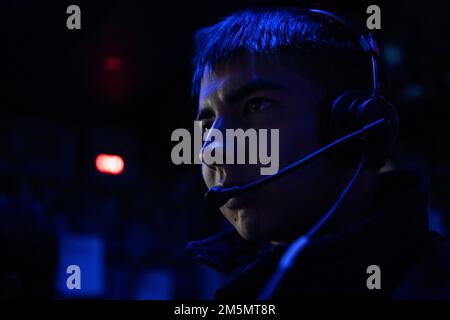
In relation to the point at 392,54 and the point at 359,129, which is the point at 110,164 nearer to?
the point at 392,54

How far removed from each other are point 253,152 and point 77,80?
2.00 meters

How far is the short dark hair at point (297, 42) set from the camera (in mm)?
864

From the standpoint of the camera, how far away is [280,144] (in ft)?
2.67

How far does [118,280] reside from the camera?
3.06 meters

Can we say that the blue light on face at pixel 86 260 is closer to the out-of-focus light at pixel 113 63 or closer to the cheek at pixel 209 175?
the out-of-focus light at pixel 113 63

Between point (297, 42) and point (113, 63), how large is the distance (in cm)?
180

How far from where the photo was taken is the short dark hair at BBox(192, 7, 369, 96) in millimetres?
864

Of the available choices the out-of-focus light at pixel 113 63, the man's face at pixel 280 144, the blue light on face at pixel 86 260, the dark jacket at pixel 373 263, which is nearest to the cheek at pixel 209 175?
the man's face at pixel 280 144

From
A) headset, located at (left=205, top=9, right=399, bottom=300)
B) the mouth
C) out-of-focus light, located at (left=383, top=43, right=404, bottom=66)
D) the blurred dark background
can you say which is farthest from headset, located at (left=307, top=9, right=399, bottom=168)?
out-of-focus light, located at (left=383, top=43, right=404, bottom=66)

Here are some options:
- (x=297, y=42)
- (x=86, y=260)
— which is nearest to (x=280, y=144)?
(x=297, y=42)

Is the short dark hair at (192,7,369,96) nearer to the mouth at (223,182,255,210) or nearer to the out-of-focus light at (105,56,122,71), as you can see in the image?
the mouth at (223,182,255,210)

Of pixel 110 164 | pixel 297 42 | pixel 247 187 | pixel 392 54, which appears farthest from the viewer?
pixel 110 164
